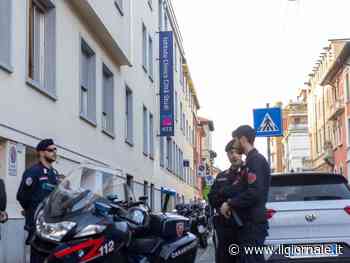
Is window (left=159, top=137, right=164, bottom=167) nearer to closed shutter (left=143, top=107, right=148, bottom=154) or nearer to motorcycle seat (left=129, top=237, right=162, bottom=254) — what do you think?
closed shutter (left=143, top=107, right=148, bottom=154)

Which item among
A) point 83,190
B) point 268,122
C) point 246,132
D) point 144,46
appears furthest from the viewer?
point 144,46

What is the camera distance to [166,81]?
1300 inches

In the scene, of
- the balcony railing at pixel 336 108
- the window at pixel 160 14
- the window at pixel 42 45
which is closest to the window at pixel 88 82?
the window at pixel 42 45

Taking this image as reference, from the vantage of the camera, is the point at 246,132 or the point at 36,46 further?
the point at 36,46

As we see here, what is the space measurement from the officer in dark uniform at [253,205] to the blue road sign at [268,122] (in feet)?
34.7

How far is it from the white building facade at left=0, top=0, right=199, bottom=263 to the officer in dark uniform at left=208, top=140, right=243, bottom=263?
4.76m

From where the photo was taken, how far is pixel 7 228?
35.8 ft

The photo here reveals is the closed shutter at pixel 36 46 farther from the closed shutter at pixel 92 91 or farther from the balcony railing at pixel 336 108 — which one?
the balcony railing at pixel 336 108

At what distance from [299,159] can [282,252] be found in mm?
84845

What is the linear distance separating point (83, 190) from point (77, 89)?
10422 millimetres

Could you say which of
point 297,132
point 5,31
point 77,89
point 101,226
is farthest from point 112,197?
point 297,132

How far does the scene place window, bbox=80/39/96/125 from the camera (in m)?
17.4

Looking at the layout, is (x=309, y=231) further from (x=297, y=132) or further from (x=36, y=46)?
(x=297, y=132)

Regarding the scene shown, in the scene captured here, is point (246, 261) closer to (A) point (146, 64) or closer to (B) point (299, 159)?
(A) point (146, 64)
